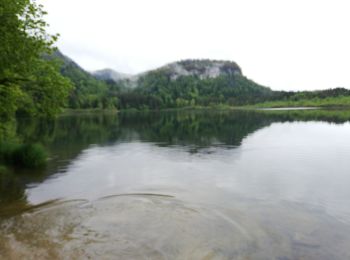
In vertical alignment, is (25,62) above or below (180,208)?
above

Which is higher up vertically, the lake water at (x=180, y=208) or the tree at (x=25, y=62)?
the tree at (x=25, y=62)

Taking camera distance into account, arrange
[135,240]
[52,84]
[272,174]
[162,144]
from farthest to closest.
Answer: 1. [162,144]
2. [272,174]
3. [52,84]
4. [135,240]

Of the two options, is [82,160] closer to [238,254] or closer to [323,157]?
[238,254]

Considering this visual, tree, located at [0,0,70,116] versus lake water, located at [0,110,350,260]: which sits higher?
tree, located at [0,0,70,116]

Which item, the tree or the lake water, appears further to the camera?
the tree

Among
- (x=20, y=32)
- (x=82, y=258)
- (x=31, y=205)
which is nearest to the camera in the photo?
(x=82, y=258)

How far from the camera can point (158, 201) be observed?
18.2 metres

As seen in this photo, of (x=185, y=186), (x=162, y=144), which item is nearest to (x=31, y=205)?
(x=185, y=186)

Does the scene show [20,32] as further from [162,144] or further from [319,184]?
[162,144]

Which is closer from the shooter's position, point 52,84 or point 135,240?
point 135,240

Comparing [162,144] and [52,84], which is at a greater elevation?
[52,84]

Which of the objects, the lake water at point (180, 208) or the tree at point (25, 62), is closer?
the lake water at point (180, 208)

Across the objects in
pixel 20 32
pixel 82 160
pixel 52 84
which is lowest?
pixel 82 160

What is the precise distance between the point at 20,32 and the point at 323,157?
3148 centimetres
